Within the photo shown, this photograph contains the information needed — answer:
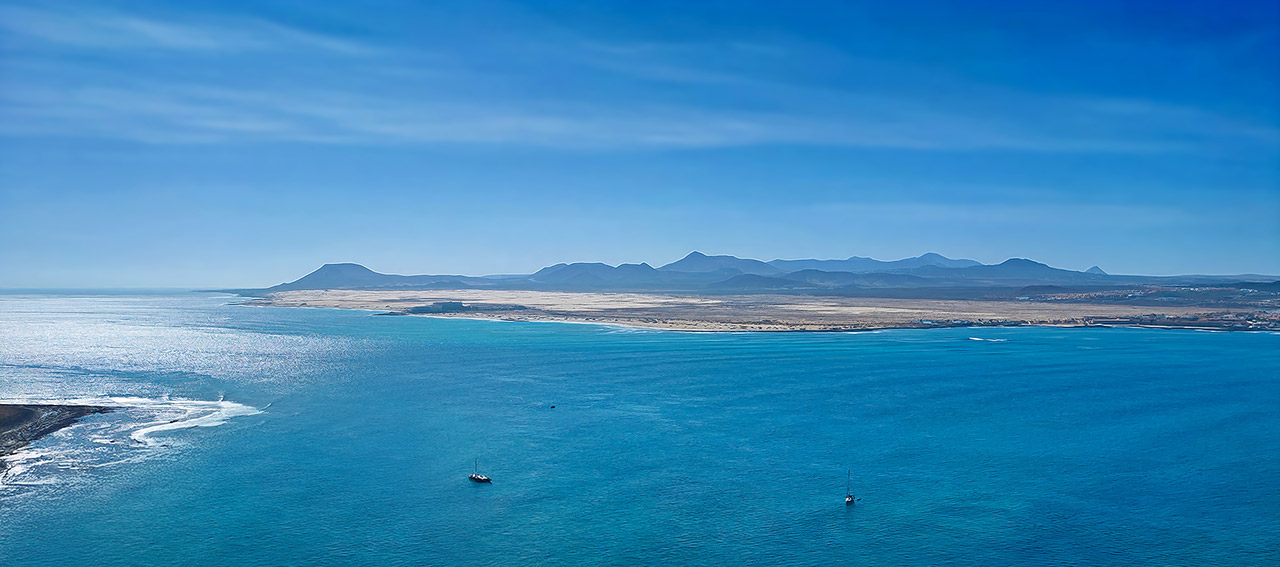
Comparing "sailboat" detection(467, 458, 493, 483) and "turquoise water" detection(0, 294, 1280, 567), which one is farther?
"sailboat" detection(467, 458, 493, 483)

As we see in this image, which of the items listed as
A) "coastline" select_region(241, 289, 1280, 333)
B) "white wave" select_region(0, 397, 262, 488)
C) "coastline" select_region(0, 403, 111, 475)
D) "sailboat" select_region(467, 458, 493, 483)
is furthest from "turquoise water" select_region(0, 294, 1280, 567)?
"coastline" select_region(241, 289, 1280, 333)

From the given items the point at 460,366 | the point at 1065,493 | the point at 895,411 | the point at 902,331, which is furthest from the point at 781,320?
the point at 1065,493

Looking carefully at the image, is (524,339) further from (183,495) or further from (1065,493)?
(1065,493)

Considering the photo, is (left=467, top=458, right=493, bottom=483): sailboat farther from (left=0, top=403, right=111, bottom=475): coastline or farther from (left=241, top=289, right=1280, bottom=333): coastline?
(left=241, top=289, right=1280, bottom=333): coastline

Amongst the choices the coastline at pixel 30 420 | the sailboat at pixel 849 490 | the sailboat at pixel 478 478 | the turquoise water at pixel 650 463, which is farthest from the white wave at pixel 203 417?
the sailboat at pixel 849 490

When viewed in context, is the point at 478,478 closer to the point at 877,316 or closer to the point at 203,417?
the point at 203,417

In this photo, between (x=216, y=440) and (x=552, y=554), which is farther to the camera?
(x=216, y=440)
